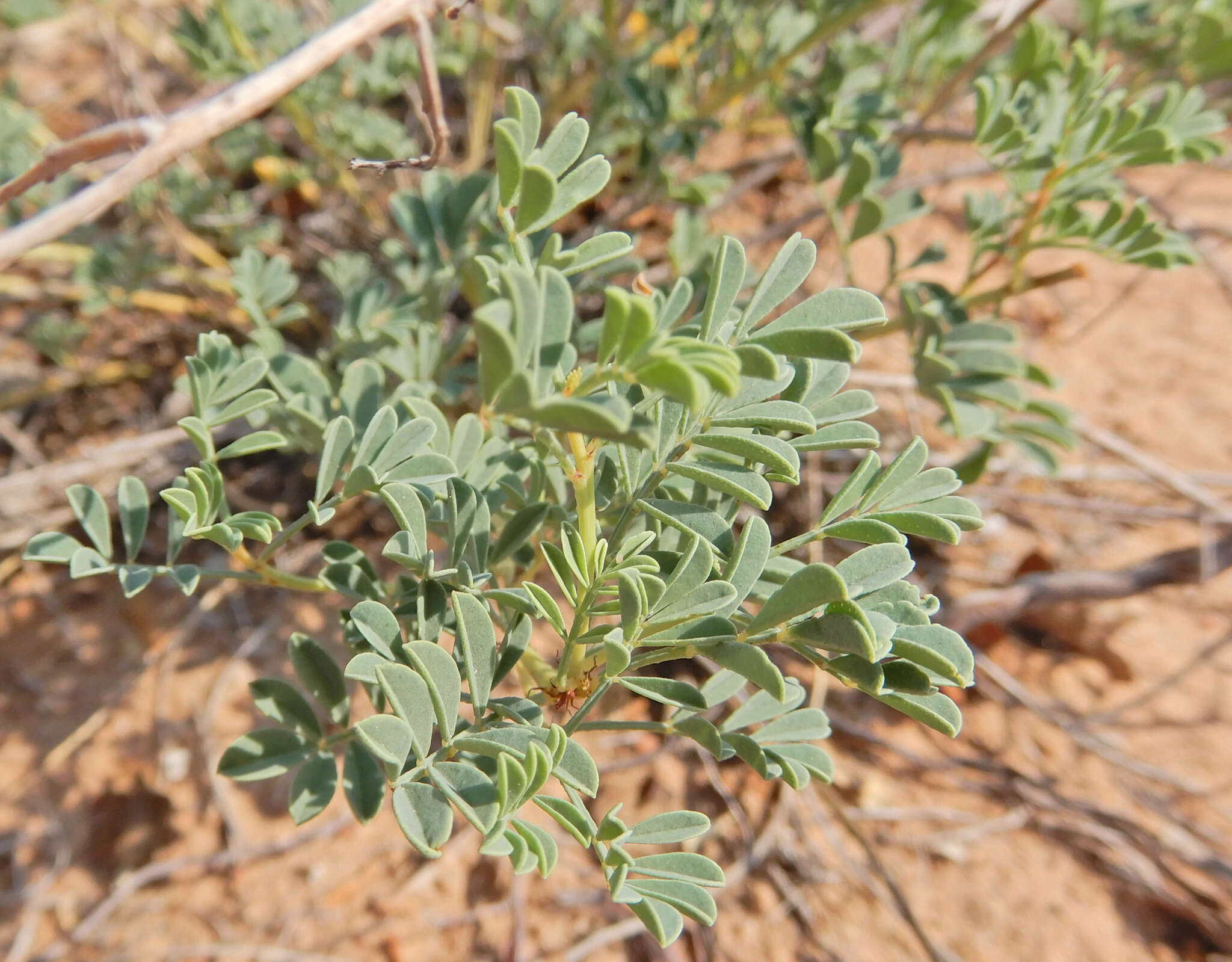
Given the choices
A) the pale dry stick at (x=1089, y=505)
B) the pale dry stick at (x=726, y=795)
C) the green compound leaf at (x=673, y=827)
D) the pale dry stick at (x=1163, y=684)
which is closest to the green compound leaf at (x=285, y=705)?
the green compound leaf at (x=673, y=827)

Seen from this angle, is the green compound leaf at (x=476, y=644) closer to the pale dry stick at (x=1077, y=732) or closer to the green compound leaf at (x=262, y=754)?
the green compound leaf at (x=262, y=754)

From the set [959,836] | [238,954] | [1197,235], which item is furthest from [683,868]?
[1197,235]

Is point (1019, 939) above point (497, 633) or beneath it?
beneath

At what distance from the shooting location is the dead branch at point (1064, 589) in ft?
5.68

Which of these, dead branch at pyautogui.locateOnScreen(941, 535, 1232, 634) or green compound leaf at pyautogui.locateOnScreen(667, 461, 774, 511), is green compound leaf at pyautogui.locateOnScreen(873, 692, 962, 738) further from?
dead branch at pyautogui.locateOnScreen(941, 535, 1232, 634)

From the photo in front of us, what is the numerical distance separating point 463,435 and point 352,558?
19cm

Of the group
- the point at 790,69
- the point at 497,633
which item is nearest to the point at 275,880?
the point at 497,633

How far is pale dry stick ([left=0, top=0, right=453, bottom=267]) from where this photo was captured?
2.51 ft

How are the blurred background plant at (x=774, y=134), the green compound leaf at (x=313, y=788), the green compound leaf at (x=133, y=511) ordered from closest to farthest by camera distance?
1. the green compound leaf at (x=313, y=788)
2. the green compound leaf at (x=133, y=511)
3. the blurred background plant at (x=774, y=134)

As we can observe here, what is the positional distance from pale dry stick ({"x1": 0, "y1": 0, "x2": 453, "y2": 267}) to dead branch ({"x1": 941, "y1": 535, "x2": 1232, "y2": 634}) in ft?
4.81

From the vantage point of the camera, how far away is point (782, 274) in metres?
0.82

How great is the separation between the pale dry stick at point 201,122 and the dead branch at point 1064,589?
1465 mm

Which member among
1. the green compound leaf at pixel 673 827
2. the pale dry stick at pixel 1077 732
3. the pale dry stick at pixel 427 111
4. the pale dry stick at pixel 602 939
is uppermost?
the pale dry stick at pixel 427 111

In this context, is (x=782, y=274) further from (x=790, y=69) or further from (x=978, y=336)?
(x=790, y=69)
